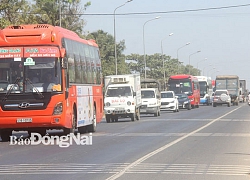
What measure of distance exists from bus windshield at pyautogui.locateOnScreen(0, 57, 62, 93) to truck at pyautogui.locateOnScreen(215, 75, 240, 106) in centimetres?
5475

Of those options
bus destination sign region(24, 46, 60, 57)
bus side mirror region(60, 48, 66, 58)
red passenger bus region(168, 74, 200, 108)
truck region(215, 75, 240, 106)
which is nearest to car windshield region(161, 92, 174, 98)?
red passenger bus region(168, 74, 200, 108)

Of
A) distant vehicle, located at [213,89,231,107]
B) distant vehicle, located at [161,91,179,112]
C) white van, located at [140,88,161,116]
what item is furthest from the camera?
distant vehicle, located at [213,89,231,107]

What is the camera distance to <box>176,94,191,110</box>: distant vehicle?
59.2m

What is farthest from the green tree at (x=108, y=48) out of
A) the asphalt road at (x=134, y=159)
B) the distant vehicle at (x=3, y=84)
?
the asphalt road at (x=134, y=159)

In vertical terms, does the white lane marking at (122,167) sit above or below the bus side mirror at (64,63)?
below

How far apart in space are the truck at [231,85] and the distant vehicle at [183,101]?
1564cm

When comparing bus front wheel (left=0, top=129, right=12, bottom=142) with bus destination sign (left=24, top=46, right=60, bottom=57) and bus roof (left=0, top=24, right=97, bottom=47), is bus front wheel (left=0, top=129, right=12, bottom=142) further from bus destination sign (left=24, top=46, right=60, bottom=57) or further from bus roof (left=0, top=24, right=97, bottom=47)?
bus roof (left=0, top=24, right=97, bottom=47)

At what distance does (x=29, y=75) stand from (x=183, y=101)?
38857 millimetres

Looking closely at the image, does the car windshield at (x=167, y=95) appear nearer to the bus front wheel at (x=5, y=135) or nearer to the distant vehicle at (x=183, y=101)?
the distant vehicle at (x=183, y=101)

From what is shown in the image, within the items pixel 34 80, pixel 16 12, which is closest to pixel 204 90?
pixel 16 12

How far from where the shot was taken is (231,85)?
75.8 meters

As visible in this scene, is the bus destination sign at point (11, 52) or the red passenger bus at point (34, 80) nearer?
the red passenger bus at point (34, 80)

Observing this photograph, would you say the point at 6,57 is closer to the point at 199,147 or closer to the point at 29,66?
the point at 29,66

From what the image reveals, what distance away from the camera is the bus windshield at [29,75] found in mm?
21188
